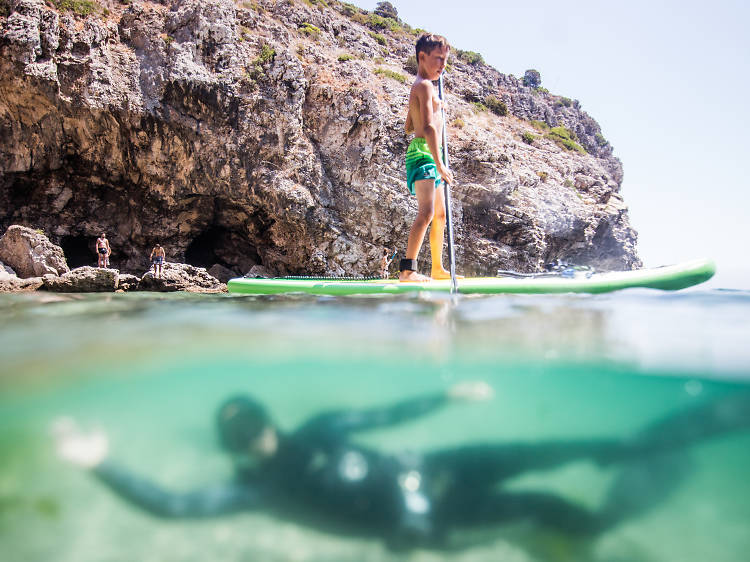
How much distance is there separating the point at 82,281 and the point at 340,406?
9.08 meters

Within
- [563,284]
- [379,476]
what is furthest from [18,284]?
[379,476]

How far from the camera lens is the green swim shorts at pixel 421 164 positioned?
3.90 m

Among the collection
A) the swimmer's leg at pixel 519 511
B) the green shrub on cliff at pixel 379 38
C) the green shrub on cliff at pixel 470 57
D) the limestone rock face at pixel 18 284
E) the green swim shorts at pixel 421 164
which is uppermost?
the green shrub on cliff at pixel 470 57

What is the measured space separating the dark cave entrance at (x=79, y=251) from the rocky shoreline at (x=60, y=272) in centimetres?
318

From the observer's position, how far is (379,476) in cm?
79

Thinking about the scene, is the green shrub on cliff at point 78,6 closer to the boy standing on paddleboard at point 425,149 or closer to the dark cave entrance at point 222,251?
the dark cave entrance at point 222,251

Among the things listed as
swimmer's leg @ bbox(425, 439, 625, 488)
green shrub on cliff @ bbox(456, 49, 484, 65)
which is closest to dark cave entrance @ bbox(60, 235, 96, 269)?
swimmer's leg @ bbox(425, 439, 625, 488)

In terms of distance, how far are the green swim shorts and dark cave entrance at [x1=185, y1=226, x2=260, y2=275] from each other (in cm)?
1105

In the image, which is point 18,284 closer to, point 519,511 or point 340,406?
point 340,406

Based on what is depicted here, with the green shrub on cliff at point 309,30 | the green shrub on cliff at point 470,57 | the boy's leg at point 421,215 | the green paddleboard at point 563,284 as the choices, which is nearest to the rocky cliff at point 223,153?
the green shrub on cliff at point 309,30

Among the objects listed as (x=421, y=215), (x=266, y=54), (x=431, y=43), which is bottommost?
(x=421, y=215)

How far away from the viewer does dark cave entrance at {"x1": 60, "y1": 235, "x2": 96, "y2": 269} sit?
1270 cm

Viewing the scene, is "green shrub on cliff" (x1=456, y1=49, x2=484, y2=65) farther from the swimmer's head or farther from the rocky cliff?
the swimmer's head

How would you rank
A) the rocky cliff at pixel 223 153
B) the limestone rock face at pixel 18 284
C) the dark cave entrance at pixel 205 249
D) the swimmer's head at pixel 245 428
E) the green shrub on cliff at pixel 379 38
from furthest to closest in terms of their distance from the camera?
the green shrub on cliff at pixel 379 38 < the dark cave entrance at pixel 205 249 < the rocky cliff at pixel 223 153 < the limestone rock face at pixel 18 284 < the swimmer's head at pixel 245 428
